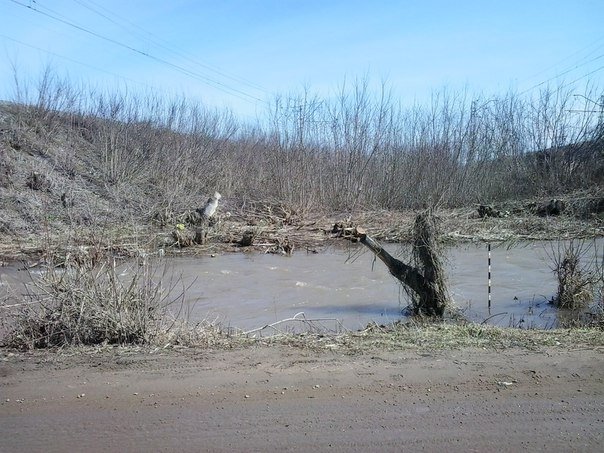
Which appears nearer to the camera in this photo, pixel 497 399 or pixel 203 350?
pixel 497 399

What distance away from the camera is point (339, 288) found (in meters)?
12.8

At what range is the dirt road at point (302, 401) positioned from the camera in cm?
416

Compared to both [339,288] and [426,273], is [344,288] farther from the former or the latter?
[426,273]

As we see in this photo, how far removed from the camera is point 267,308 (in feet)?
35.7

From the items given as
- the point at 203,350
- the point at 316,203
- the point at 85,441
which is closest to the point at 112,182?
the point at 316,203

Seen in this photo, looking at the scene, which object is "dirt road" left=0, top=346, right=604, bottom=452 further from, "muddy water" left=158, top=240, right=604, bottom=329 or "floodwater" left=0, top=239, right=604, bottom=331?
"muddy water" left=158, top=240, right=604, bottom=329

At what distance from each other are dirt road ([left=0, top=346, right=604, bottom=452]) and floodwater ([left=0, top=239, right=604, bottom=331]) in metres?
2.26

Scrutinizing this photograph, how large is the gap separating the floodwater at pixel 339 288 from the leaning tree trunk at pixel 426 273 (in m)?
0.48

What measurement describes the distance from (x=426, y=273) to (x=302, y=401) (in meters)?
4.77

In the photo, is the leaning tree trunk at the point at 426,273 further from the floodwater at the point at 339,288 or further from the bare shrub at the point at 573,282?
the bare shrub at the point at 573,282

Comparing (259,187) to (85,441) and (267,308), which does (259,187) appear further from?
(85,441)

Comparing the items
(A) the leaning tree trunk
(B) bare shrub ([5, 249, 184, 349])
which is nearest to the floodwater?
(A) the leaning tree trunk

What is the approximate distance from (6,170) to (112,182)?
441cm

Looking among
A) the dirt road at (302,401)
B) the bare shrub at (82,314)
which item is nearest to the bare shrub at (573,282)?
the dirt road at (302,401)
